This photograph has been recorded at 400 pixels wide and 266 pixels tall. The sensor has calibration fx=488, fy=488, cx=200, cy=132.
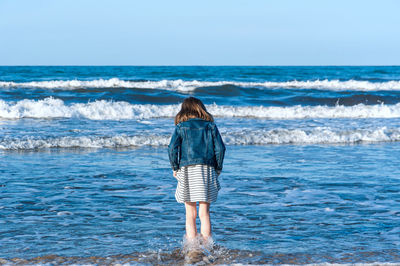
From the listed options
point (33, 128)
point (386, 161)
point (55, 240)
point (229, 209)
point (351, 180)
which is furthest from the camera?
point (33, 128)

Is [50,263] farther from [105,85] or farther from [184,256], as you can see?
[105,85]

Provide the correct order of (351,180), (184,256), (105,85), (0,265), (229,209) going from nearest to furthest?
(0,265) → (184,256) → (229,209) → (351,180) → (105,85)

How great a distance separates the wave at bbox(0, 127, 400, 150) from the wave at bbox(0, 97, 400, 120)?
5.35 m

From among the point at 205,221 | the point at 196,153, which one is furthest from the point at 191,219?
the point at 196,153

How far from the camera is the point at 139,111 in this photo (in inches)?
707

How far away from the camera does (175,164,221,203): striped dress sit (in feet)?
14.7

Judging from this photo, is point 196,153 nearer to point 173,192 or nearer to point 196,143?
point 196,143

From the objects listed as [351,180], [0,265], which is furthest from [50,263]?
[351,180]

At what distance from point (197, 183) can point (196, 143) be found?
14.5 inches

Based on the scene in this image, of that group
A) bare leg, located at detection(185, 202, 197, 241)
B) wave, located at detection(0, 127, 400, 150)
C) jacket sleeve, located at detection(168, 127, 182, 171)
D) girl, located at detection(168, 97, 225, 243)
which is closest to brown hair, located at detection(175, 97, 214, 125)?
girl, located at detection(168, 97, 225, 243)

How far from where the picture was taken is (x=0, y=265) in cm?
406

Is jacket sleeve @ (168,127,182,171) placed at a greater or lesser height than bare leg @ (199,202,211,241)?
greater

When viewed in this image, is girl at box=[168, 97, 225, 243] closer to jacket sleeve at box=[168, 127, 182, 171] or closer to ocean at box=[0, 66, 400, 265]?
jacket sleeve at box=[168, 127, 182, 171]

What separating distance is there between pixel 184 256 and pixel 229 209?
5.38ft
